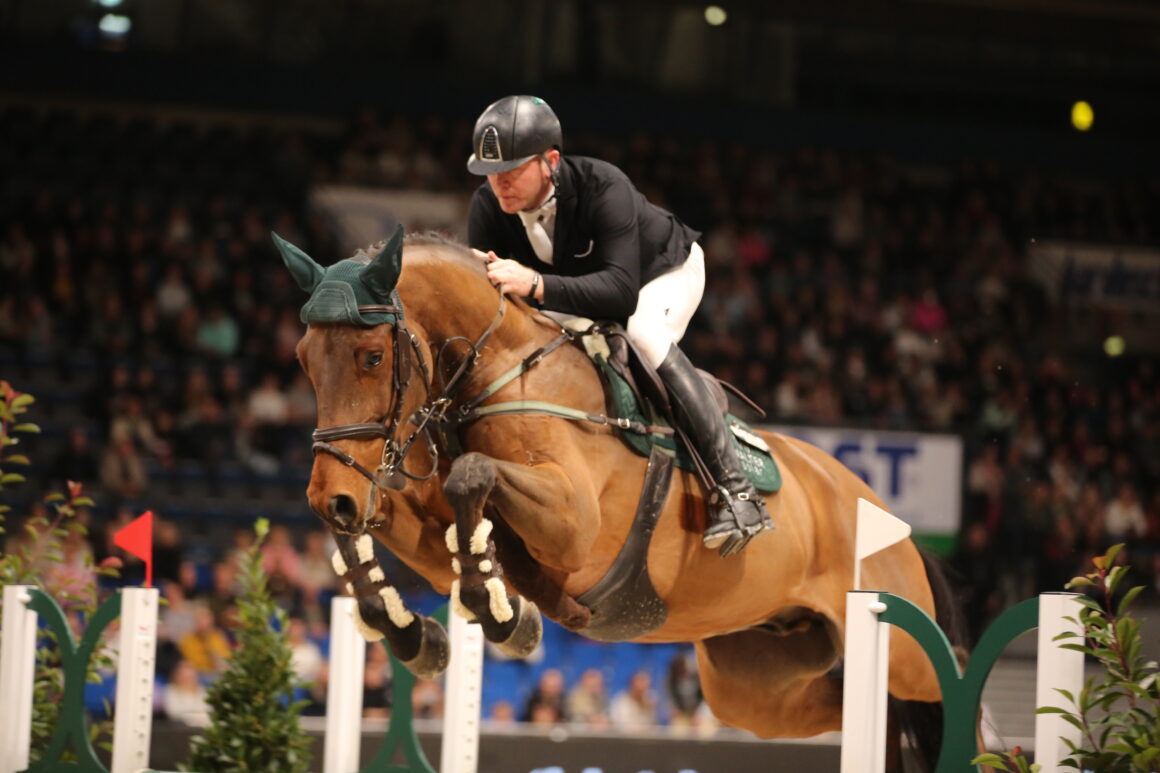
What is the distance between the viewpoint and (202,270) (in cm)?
1260

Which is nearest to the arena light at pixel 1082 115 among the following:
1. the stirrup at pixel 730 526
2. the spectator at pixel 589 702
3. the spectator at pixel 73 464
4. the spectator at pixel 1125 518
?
the spectator at pixel 1125 518

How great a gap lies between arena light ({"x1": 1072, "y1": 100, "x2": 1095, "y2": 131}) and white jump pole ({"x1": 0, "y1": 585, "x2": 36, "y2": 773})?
1541 cm

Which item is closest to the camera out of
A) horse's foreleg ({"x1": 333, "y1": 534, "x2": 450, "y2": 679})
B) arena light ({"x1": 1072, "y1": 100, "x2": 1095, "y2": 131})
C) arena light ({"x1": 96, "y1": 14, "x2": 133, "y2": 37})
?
horse's foreleg ({"x1": 333, "y1": 534, "x2": 450, "y2": 679})

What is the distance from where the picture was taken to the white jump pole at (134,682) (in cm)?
468

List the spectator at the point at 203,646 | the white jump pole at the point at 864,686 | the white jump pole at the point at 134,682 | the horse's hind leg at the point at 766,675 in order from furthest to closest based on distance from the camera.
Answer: the spectator at the point at 203,646 < the horse's hind leg at the point at 766,675 < the white jump pole at the point at 134,682 < the white jump pole at the point at 864,686

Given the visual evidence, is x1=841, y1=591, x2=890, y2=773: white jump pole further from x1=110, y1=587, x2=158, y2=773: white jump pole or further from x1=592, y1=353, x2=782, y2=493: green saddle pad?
x1=110, y1=587, x2=158, y2=773: white jump pole

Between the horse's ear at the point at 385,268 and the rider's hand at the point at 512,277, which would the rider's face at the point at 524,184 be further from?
the horse's ear at the point at 385,268

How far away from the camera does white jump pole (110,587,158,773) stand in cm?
468

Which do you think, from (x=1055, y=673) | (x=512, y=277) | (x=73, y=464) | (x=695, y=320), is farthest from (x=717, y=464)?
(x=695, y=320)

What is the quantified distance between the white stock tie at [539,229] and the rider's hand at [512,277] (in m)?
0.27

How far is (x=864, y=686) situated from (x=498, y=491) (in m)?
1.18

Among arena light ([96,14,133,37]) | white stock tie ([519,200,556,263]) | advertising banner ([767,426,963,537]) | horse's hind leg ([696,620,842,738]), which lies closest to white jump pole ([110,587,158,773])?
white stock tie ([519,200,556,263])

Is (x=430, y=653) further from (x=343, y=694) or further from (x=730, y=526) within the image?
(x=730, y=526)

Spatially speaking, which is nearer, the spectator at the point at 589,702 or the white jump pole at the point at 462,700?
the white jump pole at the point at 462,700
